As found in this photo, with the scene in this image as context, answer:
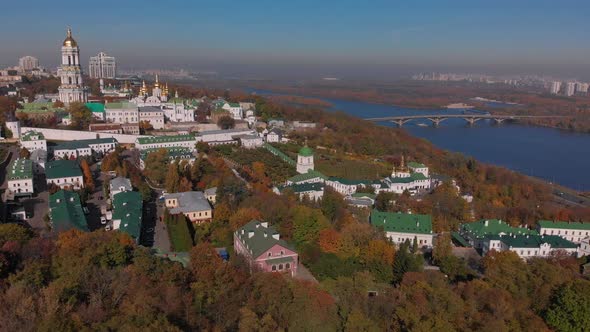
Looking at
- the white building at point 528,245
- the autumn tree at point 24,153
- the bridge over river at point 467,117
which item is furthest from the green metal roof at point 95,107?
the bridge over river at point 467,117

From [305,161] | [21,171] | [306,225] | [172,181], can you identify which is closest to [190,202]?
[172,181]

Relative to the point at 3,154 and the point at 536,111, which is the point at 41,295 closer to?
the point at 3,154

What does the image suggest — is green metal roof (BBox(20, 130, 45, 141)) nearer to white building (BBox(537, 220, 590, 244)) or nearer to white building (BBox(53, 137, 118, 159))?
white building (BBox(53, 137, 118, 159))

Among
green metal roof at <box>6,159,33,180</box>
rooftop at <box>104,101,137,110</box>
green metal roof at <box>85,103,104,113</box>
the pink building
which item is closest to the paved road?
the pink building

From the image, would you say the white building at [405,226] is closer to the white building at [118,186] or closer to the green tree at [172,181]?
the green tree at [172,181]

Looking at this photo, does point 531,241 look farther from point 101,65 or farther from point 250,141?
point 101,65

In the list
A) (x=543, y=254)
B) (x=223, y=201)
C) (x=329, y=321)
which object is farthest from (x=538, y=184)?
(x=329, y=321)
